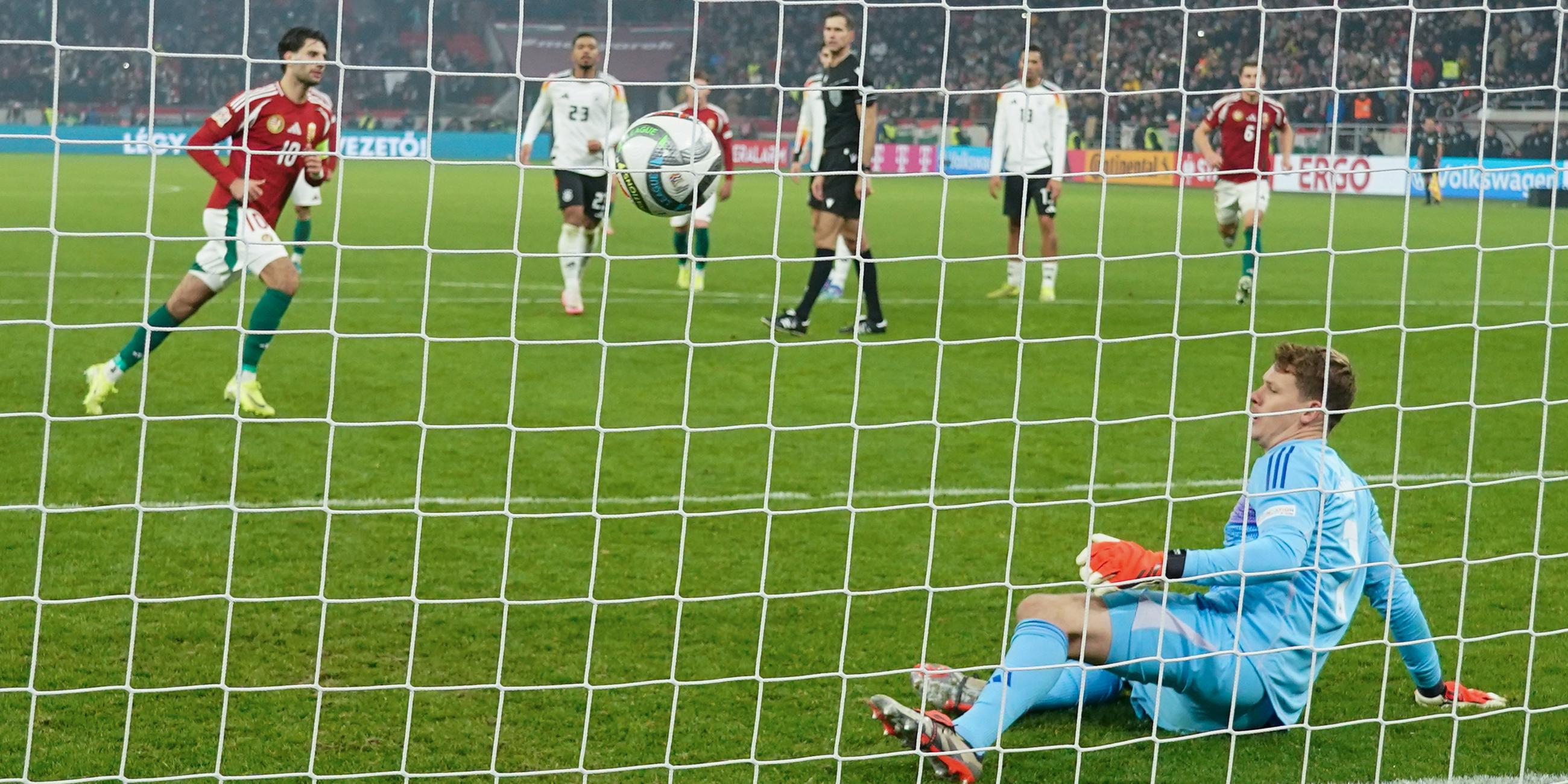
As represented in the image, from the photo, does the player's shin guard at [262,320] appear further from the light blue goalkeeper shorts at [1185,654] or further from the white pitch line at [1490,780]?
the white pitch line at [1490,780]

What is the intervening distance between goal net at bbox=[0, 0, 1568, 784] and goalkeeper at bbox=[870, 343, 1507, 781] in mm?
69

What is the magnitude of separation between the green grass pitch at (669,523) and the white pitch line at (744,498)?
0.02 m

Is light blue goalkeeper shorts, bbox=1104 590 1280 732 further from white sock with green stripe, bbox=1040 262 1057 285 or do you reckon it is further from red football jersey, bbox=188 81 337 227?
white sock with green stripe, bbox=1040 262 1057 285

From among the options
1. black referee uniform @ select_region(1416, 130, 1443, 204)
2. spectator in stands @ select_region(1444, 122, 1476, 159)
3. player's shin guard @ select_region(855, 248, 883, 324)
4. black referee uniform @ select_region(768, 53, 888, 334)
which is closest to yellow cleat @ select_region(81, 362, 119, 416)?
black referee uniform @ select_region(768, 53, 888, 334)

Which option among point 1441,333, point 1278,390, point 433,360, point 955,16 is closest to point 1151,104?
point 955,16

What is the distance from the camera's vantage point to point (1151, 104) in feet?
93.6

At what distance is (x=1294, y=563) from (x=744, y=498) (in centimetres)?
257

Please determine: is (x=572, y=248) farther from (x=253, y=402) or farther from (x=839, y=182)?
(x=253, y=402)

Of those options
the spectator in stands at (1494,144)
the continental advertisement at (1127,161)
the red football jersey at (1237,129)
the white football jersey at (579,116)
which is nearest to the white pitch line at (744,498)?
the white football jersey at (579,116)

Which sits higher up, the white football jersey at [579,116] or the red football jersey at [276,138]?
the white football jersey at [579,116]

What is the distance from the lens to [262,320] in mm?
6594

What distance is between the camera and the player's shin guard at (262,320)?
6504 millimetres

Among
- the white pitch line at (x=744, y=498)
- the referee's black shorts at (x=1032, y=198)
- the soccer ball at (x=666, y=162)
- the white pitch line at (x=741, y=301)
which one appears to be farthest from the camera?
the referee's black shorts at (x=1032, y=198)

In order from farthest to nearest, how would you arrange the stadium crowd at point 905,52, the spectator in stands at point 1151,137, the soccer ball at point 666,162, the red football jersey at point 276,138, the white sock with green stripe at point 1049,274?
the spectator in stands at point 1151,137
the stadium crowd at point 905,52
the white sock with green stripe at point 1049,274
the red football jersey at point 276,138
the soccer ball at point 666,162
